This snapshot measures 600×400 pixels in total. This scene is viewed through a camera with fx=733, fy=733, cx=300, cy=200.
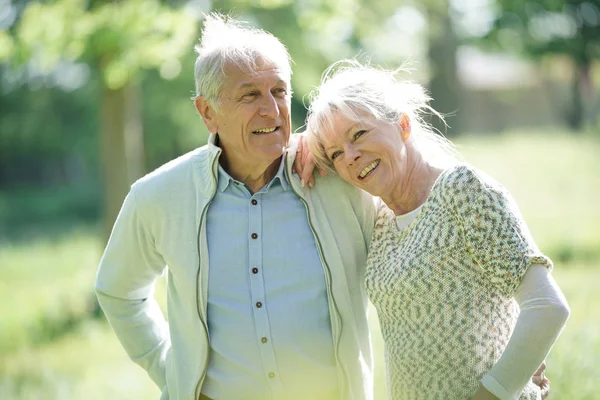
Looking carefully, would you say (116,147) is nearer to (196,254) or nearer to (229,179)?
(229,179)

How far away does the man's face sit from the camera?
2852 mm

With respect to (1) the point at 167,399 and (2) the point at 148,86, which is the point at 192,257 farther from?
(2) the point at 148,86

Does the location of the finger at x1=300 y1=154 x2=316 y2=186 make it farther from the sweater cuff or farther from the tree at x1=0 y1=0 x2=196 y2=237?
the tree at x1=0 y1=0 x2=196 y2=237

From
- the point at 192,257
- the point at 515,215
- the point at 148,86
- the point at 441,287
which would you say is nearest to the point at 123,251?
the point at 192,257

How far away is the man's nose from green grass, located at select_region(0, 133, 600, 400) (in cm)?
259

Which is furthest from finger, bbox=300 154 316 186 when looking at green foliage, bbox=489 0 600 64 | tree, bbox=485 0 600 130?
green foliage, bbox=489 0 600 64

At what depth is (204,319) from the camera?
275cm

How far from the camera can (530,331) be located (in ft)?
7.41

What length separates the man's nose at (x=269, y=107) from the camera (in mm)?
2846

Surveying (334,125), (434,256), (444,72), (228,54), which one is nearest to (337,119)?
(334,125)

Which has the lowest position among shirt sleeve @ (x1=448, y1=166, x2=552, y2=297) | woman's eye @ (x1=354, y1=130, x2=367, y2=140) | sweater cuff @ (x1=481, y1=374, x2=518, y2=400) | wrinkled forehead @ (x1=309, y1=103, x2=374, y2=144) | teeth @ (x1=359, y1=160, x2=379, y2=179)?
sweater cuff @ (x1=481, y1=374, x2=518, y2=400)

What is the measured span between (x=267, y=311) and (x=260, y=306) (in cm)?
3

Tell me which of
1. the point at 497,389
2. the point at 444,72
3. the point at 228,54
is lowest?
the point at 444,72

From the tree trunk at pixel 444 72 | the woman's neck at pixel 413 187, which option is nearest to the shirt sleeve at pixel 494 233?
the woman's neck at pixel 413 187
